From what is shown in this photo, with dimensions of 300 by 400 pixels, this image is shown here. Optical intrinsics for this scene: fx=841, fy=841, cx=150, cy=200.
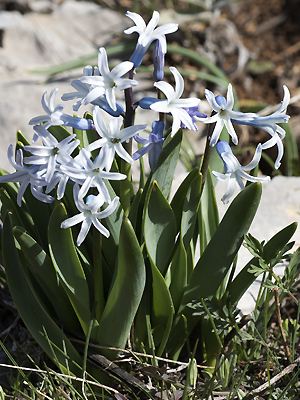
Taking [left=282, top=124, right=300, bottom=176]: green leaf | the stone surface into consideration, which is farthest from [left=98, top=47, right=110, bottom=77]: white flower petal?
the stone surface

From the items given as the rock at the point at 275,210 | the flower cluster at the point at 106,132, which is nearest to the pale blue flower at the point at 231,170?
the flower cluster at the point at 106,132

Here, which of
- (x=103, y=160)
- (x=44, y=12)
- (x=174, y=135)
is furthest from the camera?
(x=44, y=12)

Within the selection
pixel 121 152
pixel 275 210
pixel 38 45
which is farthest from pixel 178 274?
pixel 38 45

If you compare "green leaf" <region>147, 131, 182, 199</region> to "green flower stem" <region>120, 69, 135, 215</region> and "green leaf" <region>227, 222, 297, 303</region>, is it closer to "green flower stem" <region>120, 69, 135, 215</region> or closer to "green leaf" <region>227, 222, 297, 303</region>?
"green flower stem" <region>120, 69, 135, 215</region>

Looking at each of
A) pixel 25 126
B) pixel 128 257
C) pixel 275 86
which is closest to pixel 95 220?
pixel 128 257

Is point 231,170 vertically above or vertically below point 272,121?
below

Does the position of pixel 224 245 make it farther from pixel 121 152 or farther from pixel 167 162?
pixel 121 152

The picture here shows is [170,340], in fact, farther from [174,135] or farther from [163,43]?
[163,43]
